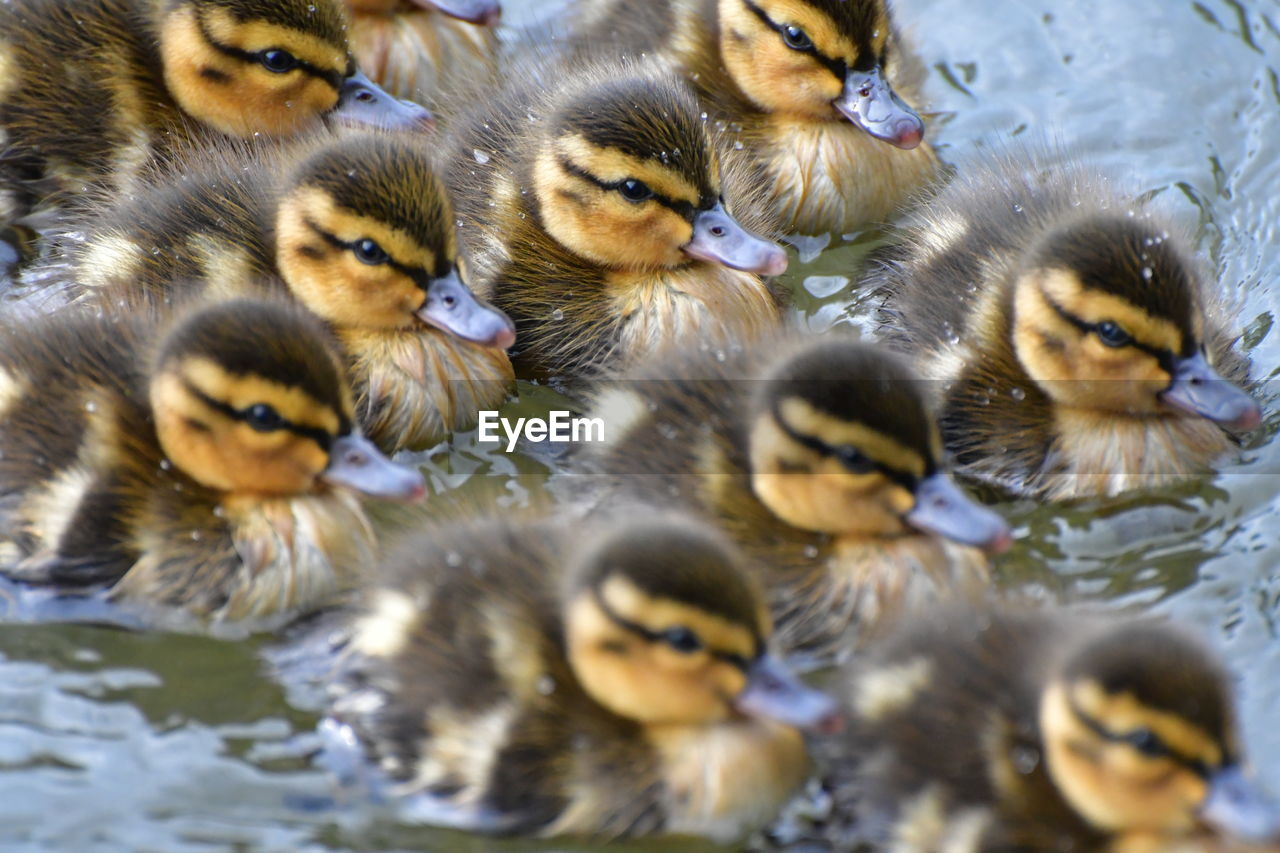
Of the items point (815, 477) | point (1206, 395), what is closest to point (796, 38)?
point (1206, 395)

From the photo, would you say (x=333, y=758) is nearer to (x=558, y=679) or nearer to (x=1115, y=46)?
(x=558, y=679)

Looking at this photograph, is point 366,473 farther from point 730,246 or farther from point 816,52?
point 816,52

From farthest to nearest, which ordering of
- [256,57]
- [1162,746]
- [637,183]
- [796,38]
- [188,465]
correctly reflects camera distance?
[796,38] → [256,57] → [637,183] → [188,465] → [1162,746]

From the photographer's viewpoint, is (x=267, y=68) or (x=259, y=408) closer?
(x=259, y=408)

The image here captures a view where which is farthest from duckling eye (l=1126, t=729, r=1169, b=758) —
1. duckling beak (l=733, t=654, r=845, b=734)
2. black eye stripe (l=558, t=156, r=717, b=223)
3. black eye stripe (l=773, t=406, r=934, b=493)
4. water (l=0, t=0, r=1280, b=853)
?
black eye stripe (l=558, t=156, r=717, b=223)

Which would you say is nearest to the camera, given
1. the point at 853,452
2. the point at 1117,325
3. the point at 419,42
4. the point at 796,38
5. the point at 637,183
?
the point at 853,452
